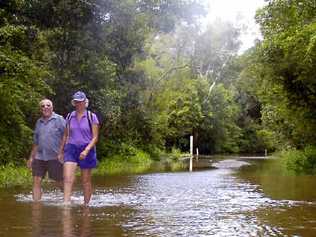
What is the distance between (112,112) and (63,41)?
348cm

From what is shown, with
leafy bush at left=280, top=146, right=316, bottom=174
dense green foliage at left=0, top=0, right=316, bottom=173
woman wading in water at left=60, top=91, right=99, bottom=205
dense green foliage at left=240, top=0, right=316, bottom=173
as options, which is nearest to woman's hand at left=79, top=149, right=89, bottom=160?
Answer: woman wading in water at left=60, top=91, right=99, bottom=205

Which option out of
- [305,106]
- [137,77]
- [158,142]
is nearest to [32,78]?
[305,106]

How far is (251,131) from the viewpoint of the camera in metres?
71.9

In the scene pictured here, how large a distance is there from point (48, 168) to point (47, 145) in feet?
1.36

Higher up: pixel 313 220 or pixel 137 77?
pixel 137 77

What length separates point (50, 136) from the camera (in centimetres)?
915

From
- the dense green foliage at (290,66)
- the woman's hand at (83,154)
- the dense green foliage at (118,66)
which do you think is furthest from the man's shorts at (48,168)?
the dense green foliage at (290,66)

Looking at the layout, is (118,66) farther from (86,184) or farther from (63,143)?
(86,184)

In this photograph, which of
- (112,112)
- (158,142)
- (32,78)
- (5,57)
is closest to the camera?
(5,57)

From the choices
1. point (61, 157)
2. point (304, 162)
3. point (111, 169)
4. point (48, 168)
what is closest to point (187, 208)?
point (61, 157)

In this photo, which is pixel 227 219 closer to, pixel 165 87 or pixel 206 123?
pixel 165 87

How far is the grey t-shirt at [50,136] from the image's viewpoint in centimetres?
916

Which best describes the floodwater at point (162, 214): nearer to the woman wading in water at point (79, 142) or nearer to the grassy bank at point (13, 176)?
the woman wading in water at point (79, 142)

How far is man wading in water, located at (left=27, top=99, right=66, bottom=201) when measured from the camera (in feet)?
30.0
